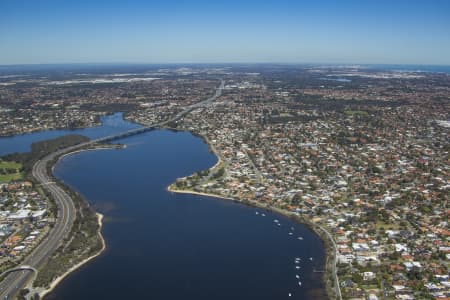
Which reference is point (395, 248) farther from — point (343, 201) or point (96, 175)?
point (96, 175)

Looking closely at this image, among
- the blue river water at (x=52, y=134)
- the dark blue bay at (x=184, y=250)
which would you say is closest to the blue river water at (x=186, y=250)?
the dark blue bay at (x=184, y=250)

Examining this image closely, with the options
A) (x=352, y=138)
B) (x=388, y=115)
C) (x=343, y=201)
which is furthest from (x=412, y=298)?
(x=388, y=115)

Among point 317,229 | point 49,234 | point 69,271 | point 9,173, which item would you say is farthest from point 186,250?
point 9,173

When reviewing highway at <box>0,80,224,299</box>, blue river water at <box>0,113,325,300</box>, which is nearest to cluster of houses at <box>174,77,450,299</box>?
blue river water at <box>0,113,325,300</box>

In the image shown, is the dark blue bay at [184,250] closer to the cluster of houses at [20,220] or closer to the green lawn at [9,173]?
the cluster of houses at [20,220]

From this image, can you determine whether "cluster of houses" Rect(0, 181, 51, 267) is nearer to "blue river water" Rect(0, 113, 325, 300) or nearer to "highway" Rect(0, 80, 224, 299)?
"highway" Rect(0, 80, 224, 299)
